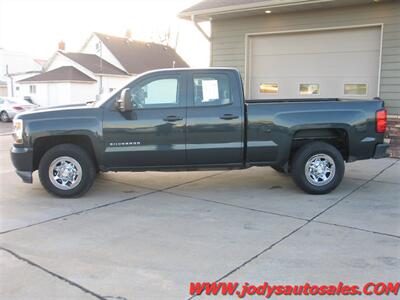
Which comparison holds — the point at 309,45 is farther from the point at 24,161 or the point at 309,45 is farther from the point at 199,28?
the point at 24,161

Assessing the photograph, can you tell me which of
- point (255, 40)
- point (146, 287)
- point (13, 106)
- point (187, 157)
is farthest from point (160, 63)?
point (146, 287)

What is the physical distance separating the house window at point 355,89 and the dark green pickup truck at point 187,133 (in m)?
4.33

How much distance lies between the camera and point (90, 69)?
34.9m

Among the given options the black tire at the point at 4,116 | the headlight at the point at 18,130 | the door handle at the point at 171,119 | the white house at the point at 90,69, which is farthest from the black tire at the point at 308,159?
the white house at the point at 90,69

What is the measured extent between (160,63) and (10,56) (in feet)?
76.6

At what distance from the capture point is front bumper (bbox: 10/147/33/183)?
20.7ft

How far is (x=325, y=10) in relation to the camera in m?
10.5

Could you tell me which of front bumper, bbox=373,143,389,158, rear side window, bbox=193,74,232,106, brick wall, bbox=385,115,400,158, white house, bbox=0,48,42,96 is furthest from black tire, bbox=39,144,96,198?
white house, bbox=0,48,42,96

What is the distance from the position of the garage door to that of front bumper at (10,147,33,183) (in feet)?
23.8

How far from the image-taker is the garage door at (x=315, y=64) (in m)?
10.5

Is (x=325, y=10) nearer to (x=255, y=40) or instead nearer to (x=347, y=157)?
(x=255, y=40)

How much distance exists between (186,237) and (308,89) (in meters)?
7.72

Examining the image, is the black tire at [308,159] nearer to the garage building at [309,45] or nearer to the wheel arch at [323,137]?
the wheel arch at [323,137]

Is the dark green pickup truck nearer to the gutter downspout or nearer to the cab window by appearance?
the cab window
